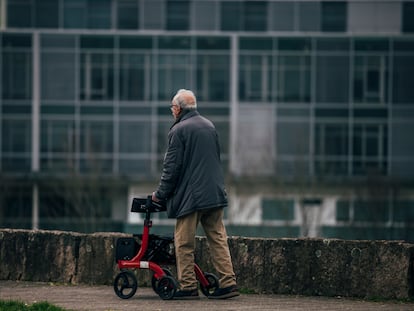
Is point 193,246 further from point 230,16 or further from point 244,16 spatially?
point 244,16

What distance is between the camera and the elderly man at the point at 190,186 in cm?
1060

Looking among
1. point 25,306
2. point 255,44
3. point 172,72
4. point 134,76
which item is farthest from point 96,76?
point 25,306

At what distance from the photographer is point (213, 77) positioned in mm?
50031

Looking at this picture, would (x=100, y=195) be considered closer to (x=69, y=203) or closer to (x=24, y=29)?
(x=69, y=203)

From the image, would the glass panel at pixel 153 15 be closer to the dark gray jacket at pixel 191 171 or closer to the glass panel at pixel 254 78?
the glass panel at pixel 254 78

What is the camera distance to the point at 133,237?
11164 millimetres

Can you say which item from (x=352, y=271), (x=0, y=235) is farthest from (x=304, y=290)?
(x=0, y=235)

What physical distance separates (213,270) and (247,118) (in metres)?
38.0

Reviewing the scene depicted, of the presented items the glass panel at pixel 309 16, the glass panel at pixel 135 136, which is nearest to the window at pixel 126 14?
the glass panel at pixel 135 136

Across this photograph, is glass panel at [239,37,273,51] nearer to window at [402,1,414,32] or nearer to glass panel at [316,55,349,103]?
glass panel at [316,55,349,103]

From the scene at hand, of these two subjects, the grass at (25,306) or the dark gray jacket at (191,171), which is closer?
the grass at (25,306)

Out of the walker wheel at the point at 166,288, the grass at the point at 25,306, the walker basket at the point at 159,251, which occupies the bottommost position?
the grass at the point at 25,306

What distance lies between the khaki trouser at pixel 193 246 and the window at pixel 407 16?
39623 millimetres

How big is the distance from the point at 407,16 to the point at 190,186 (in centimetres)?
4001
